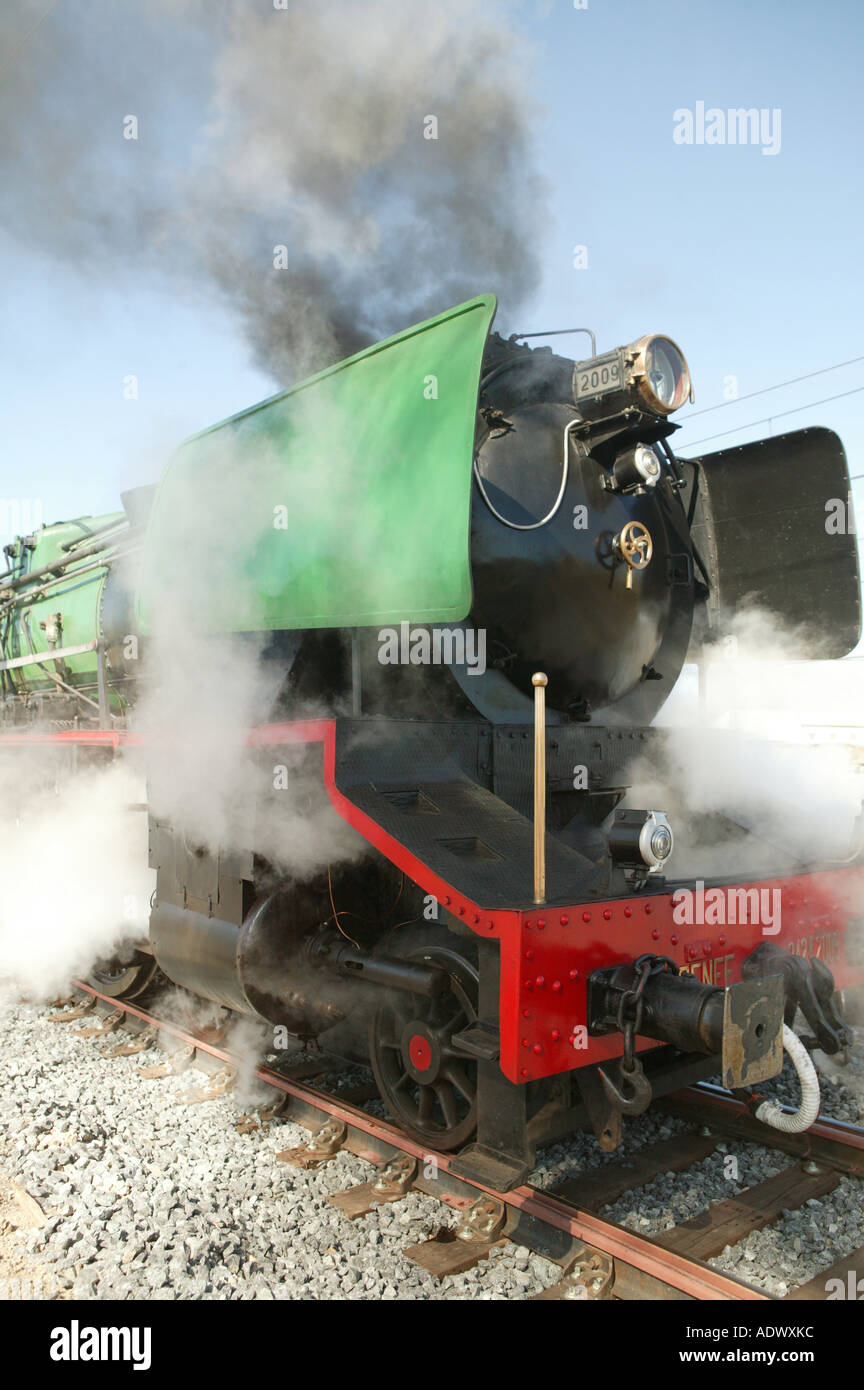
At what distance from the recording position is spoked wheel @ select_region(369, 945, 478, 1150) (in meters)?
3.11

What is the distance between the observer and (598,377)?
372 centimetres

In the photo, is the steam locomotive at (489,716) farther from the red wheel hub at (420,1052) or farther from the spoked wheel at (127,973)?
the spoked wheel at (127,973)

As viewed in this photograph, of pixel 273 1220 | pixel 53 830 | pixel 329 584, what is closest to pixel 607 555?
pixel 329 584

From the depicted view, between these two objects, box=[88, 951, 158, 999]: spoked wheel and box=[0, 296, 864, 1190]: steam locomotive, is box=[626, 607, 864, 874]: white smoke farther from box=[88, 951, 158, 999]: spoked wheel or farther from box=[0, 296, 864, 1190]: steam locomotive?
box=[88, 951, 158, 999]: spoked wheel

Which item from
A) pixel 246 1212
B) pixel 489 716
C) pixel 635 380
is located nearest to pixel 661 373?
pixel 635 380

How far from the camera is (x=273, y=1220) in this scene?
10.0ft

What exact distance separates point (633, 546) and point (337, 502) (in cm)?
130

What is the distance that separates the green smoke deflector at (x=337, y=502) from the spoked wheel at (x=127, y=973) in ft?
6.81

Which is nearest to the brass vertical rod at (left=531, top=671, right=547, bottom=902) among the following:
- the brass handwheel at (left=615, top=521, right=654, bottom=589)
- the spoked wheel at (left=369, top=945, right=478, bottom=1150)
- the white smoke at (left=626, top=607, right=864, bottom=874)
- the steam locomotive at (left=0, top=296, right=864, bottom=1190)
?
the steam locomotive at (left=0, top=296, right=864, bottom=1190)

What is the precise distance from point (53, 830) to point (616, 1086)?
419 centimetres

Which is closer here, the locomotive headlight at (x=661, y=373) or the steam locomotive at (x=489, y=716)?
the steam locomotive at (x=489, y=716)

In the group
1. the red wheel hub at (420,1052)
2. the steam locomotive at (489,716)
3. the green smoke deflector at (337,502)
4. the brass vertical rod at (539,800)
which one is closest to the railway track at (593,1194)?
the steam locomotive at (489,716)

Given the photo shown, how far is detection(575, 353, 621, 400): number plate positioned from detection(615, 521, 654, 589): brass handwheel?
22.3 inches

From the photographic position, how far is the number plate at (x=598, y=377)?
3.65m
